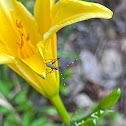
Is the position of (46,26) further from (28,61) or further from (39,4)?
(28,61)

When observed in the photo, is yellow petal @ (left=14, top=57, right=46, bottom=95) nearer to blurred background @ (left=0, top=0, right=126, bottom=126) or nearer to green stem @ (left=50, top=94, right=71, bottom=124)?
green stem @ (left=50, top=94, right=71, bottom=124)

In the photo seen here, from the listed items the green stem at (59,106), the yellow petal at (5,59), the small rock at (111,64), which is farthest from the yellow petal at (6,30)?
the small rock at (111,64)

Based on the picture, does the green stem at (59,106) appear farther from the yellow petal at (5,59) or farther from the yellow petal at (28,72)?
the yellow petal at (5,59)

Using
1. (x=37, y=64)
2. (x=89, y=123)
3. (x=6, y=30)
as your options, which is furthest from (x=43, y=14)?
(x=89, y=123)

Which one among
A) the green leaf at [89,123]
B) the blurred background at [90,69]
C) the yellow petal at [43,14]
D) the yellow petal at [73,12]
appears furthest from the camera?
the blurred background at [90,69]

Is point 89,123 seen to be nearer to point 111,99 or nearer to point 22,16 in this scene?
point 111,99

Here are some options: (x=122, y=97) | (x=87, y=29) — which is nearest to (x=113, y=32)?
(x=87, y=29)
